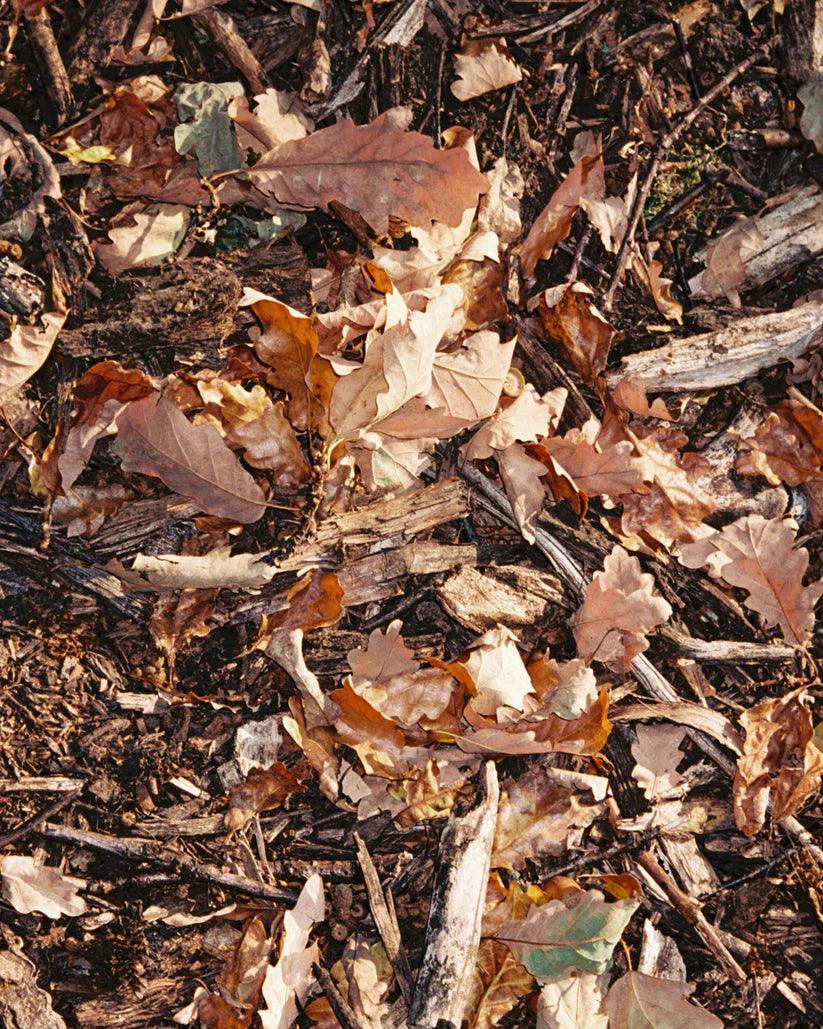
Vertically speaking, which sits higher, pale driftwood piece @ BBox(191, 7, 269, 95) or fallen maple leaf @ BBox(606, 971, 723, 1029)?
pale driftwood piece @ BBox(191, 7, 269, 95)

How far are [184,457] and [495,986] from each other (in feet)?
6.01

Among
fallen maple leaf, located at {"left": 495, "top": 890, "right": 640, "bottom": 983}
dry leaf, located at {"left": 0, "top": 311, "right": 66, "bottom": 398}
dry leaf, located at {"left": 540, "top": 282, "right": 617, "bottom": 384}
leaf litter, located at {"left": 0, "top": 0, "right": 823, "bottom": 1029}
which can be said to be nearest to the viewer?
fallen maple leaf, located at {"left": 495, "top": 890, "right": 640, "bottom": 983}

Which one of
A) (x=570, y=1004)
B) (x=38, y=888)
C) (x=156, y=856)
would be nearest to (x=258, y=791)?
(x=156, y=856)

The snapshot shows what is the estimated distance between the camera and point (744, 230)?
3.04 meters

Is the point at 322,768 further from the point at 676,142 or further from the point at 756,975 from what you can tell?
the point at 676,142

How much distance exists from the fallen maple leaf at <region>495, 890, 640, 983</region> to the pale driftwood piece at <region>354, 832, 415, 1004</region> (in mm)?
293

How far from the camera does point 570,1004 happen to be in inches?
93.9

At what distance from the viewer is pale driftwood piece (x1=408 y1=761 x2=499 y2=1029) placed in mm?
2254

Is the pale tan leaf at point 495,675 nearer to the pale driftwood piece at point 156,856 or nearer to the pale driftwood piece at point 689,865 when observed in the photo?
the pale driftwood piece at point 689,865

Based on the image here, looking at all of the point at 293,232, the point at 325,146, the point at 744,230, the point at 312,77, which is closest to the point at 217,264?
the point at 293,232

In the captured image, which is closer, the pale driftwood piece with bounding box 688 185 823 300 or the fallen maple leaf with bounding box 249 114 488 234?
the fallen maple leaf with bounding box 249 114 488 234

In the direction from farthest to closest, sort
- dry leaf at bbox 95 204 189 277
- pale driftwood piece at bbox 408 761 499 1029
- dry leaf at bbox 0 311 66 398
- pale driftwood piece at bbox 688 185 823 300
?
pale driftwood piece at bbox 688 185 823 300
dry leaf at bbox 95 204 189 277
dry leaf at bbox 0 311 66 398
pale driftwood piece at bbox 408 761 499 1029

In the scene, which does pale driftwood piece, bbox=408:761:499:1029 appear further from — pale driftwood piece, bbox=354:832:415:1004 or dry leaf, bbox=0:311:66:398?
dry leaf, bbox=0:311:66:398

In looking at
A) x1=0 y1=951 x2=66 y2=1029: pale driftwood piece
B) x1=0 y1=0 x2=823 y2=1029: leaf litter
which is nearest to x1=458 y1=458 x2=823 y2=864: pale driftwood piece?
x1=0 y1=0 x2=823 y2=1029: leaf litter
